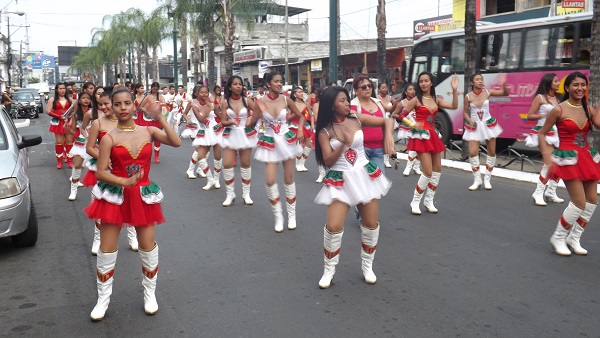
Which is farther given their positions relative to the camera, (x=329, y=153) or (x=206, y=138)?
(x=206, y=138)

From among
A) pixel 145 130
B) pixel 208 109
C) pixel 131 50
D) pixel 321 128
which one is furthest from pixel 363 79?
pixel 131 50

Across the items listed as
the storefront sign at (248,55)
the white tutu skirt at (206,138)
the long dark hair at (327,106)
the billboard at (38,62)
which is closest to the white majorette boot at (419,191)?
the long dark hair at (327,106)

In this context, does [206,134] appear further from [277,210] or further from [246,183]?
[277,210]

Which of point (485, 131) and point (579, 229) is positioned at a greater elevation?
point (485, 131)

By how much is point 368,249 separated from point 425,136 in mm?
3259

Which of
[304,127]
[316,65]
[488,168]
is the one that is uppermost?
[316,65]

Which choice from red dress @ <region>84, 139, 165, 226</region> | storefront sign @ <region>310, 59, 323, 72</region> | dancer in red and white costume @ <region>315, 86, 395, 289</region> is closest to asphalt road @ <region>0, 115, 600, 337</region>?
dancer in red and white costume @ <region>315, 86, 395, 289</region>

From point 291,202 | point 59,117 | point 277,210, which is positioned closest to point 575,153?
point 291,202

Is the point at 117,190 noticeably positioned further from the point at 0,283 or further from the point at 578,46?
the point at 578,46

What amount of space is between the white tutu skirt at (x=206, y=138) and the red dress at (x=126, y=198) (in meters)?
6.66

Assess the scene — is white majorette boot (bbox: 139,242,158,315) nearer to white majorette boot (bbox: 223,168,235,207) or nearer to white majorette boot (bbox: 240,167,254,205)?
white majorette boot (bbox: 240,167,254,205)

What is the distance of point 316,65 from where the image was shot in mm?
44719

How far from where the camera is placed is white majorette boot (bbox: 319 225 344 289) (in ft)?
17.5

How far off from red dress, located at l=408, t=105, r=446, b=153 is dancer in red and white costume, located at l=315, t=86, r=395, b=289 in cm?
313
